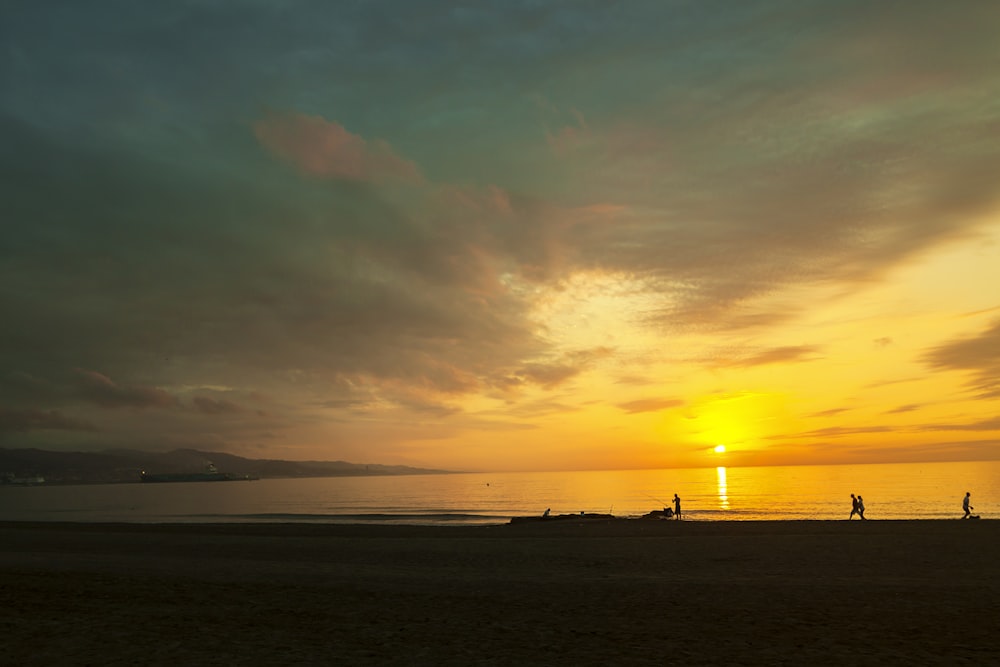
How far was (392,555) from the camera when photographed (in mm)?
27562

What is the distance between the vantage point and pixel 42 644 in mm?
12070

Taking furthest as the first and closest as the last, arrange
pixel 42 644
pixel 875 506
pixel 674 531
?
pixel 875 506
pixel 674 531
pixel 42 644

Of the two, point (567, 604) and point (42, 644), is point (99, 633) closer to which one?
point (42, 644)

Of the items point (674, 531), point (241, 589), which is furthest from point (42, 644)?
point (674, 531)

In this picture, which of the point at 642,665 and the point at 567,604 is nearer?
the point at 642,665

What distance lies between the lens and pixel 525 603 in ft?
52.7

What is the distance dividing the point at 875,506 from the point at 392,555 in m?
72.8

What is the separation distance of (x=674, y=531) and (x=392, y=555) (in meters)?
16.1

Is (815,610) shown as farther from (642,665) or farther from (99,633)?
(99,633)

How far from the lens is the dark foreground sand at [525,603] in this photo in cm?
1130

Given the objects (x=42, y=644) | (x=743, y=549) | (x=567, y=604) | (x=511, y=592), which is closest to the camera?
(x=42, y=644)

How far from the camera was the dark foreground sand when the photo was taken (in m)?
11.3

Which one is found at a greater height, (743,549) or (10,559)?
(743,549)

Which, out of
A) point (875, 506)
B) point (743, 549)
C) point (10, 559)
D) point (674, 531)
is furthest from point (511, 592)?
point (875, 506)
